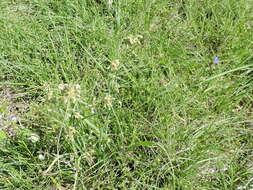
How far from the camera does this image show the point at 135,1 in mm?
2146

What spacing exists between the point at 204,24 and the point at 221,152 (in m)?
0.89

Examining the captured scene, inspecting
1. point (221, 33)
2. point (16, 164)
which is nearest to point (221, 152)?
point (221, 33)

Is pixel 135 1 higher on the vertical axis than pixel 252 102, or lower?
higher

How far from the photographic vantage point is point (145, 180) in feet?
4.97

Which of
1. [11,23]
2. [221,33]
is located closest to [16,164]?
[11,23]

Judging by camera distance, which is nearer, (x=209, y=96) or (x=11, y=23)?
(x=209, y=96)

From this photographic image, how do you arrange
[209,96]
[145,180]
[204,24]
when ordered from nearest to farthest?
A: 1. [145,180]
2. [209,96]
3. [204,24]

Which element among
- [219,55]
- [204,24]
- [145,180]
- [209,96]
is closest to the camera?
[145,180]

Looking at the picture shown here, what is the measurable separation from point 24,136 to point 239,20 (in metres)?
1.38

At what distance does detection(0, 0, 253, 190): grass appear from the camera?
1.49 metres

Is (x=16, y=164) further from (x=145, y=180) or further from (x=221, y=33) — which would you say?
(x=221, y=33)

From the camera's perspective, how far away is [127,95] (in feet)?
5.77

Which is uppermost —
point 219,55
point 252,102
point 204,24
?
point 204,24

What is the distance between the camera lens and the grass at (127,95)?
1.49 meters
